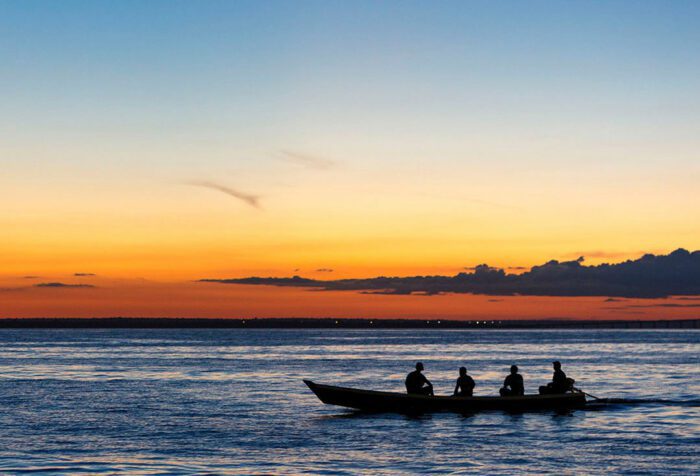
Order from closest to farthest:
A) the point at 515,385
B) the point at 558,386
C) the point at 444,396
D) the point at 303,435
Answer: the point at 303,435 < the point at 444,396 < the point at 515,385 < the point at 558,386

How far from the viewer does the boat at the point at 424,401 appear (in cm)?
4291

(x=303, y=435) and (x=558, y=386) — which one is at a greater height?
(x=558, y=386)

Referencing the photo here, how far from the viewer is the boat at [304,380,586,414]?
141 feet

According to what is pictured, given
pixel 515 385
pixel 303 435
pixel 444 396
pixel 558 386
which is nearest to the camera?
pixel 303 435

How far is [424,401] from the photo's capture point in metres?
42.9

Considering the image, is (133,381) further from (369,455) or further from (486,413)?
(369,455)

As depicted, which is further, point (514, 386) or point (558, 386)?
point (558, 386)

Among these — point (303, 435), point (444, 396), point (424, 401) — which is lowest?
point (303, 435)

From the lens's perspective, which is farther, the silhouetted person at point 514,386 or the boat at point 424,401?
the silhouetted person at point 514,386

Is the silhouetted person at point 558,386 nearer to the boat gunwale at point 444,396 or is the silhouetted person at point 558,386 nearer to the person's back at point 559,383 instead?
the person's back at point 559,383

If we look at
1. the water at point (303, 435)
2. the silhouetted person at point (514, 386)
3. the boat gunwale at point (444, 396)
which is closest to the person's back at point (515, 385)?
the silhouetted person at point (514, 386)

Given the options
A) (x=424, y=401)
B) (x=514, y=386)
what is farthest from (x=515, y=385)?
(x=424, y=401)

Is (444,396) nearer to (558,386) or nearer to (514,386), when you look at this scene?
(514,386)

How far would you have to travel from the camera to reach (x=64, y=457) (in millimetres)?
30453
